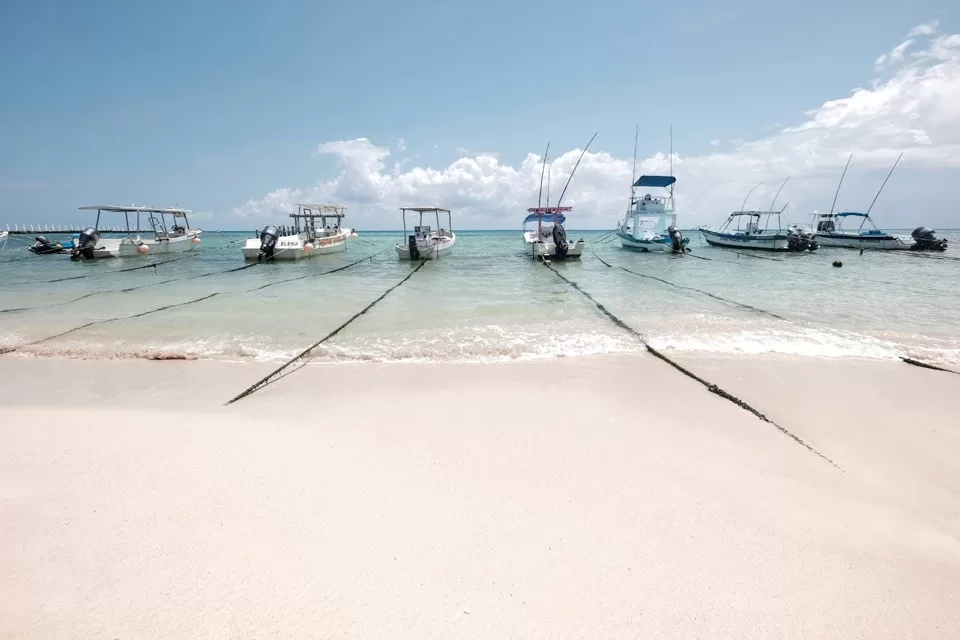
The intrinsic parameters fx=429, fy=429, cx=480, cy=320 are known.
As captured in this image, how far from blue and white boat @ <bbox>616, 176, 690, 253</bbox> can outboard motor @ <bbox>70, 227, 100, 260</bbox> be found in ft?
122

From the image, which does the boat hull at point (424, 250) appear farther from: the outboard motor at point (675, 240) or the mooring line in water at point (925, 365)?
the mooring line in water at point (925, 365)

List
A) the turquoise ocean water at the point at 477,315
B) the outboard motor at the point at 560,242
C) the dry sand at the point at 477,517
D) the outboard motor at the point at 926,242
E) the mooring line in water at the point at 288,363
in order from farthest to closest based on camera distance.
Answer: the outboard motor at the point at 926,242
the outboard motor at the point at 560,242
the turquoise ocean water at the point at 477,315
the mooring line in water at the point at 288,363
the dry sand at the point at 477,517

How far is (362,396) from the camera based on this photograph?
16.7 feet

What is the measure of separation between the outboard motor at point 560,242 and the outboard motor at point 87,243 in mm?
30273

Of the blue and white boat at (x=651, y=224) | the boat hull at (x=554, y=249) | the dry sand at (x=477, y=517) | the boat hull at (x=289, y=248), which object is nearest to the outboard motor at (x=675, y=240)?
the blue and white boat at (x=651, y=224)

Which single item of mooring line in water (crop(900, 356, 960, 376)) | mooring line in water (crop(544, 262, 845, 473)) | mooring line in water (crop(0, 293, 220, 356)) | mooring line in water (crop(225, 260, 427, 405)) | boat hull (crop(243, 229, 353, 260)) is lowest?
mooring line in water (crop(900, 356, 960, 376))

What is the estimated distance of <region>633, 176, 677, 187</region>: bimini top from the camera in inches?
1209

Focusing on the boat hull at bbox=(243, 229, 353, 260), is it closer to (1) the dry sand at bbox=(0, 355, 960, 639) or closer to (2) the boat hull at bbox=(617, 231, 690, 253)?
(2) the boat hull at bbox=(617, 231, 690, 253)

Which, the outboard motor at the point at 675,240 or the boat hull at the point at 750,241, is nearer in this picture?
the outboard motor at the point at 675,240

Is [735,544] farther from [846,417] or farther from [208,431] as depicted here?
[208,431]

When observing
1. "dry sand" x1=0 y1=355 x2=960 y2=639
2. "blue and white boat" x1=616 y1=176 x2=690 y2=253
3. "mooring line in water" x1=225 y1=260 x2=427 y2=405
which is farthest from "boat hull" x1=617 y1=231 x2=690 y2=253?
"dry sand" x1=0 y1=355 x2=960 y2=639

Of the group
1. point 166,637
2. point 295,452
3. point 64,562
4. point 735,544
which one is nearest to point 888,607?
point 735,544

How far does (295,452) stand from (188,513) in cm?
91

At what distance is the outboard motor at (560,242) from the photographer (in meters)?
25.6
